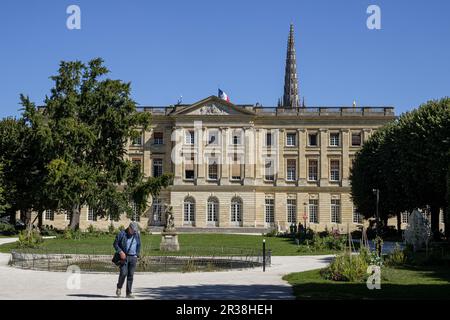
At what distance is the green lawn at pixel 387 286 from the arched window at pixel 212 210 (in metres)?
47.1

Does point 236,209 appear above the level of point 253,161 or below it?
below

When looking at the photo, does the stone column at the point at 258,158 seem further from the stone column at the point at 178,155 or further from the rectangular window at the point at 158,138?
the rectangular window at the point at 158,138

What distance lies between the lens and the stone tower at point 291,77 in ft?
394

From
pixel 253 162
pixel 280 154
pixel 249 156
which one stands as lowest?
pixel 253 162

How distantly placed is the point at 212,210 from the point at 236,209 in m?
2.49

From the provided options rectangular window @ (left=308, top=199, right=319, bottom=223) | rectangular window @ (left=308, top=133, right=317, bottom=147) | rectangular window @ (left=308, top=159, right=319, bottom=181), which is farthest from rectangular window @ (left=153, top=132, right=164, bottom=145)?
A: rectangular window @ (left=308, top=199, right=319, bottom=223)

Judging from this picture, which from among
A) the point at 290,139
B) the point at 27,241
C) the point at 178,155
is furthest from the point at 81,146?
the point at 290,139

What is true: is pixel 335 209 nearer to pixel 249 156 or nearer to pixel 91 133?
pixel 249 156

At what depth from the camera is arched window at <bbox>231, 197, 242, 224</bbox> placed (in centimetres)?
6812

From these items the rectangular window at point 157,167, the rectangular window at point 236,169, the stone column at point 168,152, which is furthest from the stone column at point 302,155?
the rectangular window at point 157,167

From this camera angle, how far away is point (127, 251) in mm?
14938

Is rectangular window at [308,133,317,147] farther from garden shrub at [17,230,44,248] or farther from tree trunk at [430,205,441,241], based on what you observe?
garden shrub at [17,230,44,248]
